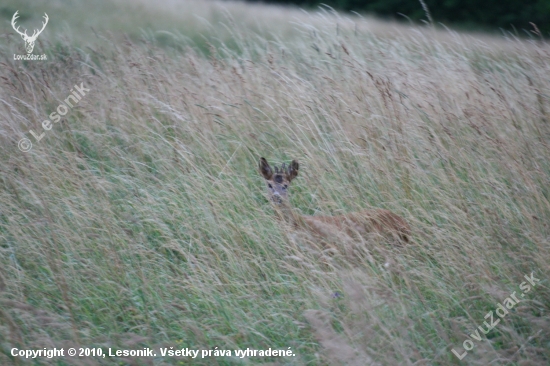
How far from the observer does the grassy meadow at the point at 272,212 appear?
2.98 metres

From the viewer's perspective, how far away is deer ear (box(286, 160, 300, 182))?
4289mm

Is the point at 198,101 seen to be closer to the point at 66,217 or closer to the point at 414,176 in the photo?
the point at 66,217

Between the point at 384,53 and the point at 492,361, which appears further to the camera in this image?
the point at 384,53

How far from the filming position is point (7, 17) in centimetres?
1046

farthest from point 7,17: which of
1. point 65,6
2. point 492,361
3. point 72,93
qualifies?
point 492,361

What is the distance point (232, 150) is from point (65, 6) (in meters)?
9.24

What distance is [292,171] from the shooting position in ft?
14.3

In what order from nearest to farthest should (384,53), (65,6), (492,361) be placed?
(492,361) < (384,53) < (65,6)
